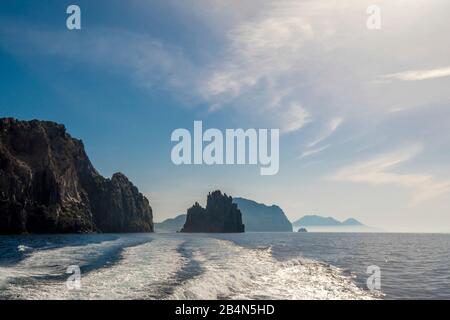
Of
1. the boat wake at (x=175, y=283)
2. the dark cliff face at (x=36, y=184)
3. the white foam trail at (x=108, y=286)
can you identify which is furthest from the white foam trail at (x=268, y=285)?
the dark cliff face at (x=36, y=184)

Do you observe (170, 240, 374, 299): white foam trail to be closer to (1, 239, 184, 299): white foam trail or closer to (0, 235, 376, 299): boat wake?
(0, 235, 376, 299): boat wake

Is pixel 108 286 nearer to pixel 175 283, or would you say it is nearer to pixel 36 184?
pixel 175 283

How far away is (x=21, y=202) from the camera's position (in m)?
124

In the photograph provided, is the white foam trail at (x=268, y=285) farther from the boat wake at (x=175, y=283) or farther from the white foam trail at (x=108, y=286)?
the white foam trail at (x=108, y=286)

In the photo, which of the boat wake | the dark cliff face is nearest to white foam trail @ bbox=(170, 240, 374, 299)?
the boat wake

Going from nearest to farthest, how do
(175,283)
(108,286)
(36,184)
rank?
1. (108,286)
2. (175,283)
3. (36,184)

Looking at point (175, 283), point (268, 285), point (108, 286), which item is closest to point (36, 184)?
point (108, 286)

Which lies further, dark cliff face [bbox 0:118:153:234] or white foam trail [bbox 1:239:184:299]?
dark cliff face [bbox 0:118:153:234]
